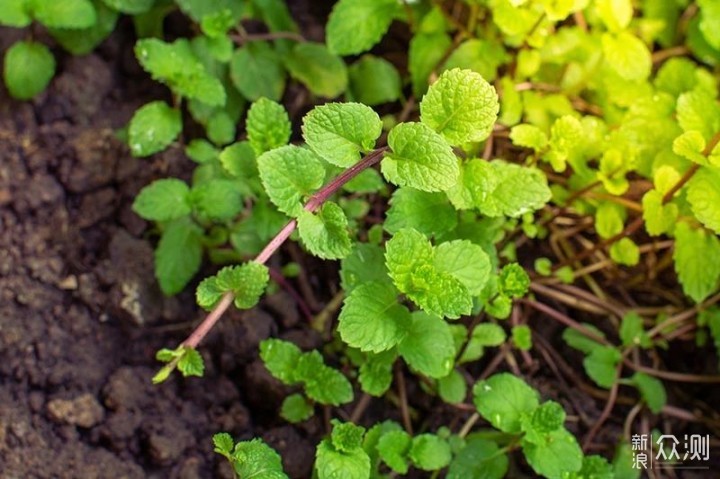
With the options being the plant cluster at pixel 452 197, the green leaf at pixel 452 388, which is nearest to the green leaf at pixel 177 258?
the plant cluster at pixel 452 197

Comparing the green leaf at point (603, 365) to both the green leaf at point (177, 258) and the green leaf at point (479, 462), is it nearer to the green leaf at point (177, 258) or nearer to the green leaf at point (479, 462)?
the green leaf at point (479, 462)

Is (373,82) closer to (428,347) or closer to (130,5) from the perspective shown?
(130,5)

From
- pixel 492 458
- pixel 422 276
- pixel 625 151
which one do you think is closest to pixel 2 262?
pixel 422 276

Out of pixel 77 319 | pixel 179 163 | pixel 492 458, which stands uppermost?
pixel 179 163

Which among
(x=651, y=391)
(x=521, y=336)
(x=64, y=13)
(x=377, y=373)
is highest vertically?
(x=64, y=13)

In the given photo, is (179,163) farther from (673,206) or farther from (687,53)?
(687,53)

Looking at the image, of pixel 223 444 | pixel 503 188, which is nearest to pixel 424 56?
pixel 503 188
